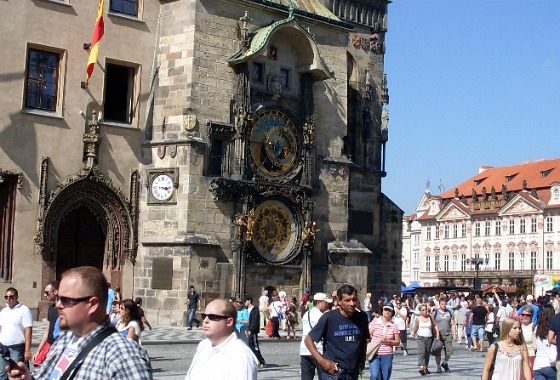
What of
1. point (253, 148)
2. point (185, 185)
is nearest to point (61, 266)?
point (185, 185)

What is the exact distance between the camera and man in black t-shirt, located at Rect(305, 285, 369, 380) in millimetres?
11266

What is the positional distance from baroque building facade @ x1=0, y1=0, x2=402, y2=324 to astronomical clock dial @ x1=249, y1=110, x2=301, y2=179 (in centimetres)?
5

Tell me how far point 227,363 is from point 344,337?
4.22 metres

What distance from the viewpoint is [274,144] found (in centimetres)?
3481

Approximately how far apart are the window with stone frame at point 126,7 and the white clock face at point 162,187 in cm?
533

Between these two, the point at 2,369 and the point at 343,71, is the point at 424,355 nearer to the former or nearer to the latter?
the point at 2,369

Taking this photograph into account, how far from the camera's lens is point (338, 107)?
37062 millimetres

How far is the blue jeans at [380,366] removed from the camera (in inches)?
598

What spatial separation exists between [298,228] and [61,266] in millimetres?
8185

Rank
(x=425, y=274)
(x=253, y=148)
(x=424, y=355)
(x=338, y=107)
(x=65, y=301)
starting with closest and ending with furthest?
(x=65, y=301)
(x=424, y=355)
(x=253, y=148)
(x=338, y=107)
(x=425, y=274)

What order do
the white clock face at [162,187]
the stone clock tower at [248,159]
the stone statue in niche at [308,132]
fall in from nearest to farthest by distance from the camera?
1. the stone clock tower at [248,159]
2. the white clock face at [162,187]
3. the stone statue in niche at [308,132]

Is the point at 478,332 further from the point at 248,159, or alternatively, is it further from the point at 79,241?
the point at 79,241

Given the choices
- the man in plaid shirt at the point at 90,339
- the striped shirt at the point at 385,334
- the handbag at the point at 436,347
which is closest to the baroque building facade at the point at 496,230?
the handbag at the point at 436,347

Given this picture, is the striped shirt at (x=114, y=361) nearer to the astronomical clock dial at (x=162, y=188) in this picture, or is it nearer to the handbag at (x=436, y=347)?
the handbag at (x=436, y=347)
